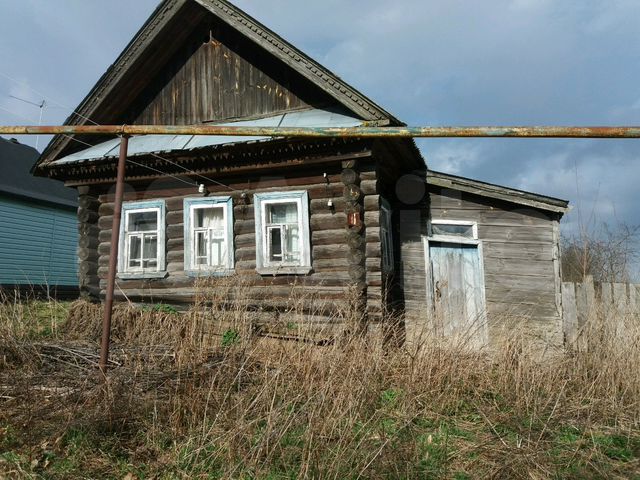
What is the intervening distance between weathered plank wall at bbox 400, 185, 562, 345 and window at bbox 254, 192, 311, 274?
2.35 m

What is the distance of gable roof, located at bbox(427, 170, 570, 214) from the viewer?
27.9 ft

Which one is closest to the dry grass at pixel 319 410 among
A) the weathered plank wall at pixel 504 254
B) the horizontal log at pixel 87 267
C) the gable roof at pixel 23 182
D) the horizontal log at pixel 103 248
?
the weathered plank wall at pixel 504 254

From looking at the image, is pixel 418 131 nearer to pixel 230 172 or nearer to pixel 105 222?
pixel 230 172

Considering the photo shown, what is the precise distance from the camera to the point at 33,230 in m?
16.0

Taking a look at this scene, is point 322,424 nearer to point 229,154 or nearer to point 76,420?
point 76,420

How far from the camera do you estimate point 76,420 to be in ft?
12.1

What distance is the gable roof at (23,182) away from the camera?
621 inches

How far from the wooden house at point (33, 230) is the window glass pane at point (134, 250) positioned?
22.7 feet

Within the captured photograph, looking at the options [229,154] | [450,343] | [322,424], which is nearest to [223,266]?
[229,154]

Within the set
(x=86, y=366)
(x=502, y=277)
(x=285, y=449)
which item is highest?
(x=502, y=277)

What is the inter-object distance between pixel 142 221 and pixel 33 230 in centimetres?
881

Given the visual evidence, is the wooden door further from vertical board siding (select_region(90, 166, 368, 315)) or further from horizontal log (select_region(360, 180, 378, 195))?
horizontal log (select_region(360, 180, 378, 195))

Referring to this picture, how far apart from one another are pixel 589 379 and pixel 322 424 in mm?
2883

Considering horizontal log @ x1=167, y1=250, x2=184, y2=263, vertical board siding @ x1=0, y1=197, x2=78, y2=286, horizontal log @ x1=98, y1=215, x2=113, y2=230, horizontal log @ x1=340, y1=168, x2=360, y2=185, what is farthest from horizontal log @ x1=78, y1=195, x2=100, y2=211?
vertical board siding @ x1=0, y1=197, x2=78, y2=286
